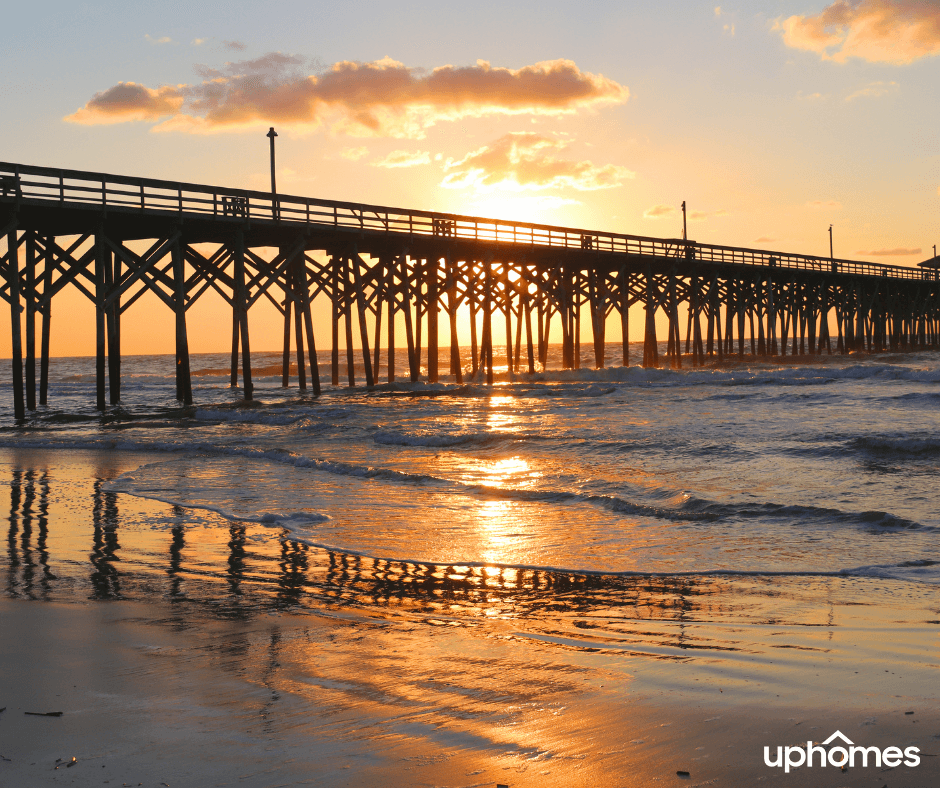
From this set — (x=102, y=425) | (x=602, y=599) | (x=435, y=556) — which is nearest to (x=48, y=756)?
(x=602, y=599)

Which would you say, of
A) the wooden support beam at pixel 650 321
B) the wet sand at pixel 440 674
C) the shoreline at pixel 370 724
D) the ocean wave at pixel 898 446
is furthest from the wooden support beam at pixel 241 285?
the wooden support beam at pixel 650 321

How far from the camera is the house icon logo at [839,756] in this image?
2.55 m

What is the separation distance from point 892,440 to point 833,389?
10.9 metres

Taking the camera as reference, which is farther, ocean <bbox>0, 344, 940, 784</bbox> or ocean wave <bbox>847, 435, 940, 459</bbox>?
ocean wave <bbox>847, 435, 940, 459</bbox>

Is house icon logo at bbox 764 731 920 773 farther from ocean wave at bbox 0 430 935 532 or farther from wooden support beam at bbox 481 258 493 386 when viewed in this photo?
wooden support beam at bbox 481 258 493 386

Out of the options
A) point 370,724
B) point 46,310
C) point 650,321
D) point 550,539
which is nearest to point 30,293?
point 46,310

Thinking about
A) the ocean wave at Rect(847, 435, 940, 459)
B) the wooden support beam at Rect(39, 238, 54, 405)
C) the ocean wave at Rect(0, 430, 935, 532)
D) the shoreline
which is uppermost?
the wooden support beam at Rect(39, 238, 54, 405)

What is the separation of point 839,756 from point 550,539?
13.3 ft

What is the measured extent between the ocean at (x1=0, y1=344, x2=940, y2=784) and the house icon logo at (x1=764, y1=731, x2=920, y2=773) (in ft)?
1.31

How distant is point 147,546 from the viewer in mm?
6340

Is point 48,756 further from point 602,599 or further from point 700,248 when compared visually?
point 700,248

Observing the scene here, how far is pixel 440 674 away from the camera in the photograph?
3492mm

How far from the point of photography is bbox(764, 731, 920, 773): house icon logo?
2553 millimetres

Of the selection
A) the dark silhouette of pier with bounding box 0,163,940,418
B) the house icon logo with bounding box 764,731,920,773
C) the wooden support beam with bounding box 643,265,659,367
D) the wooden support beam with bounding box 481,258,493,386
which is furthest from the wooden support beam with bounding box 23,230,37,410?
the wooden support beam with bounding box 643,265,659,367
